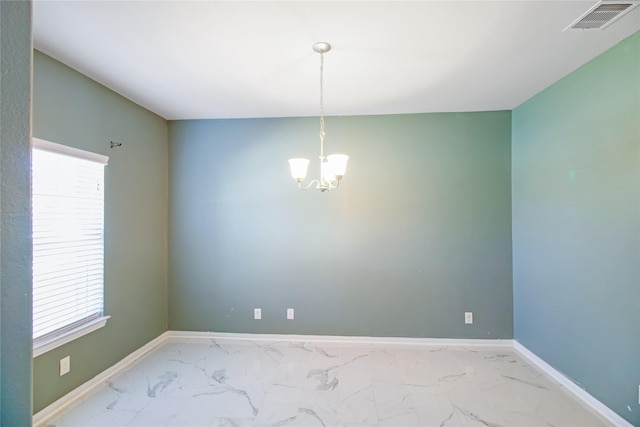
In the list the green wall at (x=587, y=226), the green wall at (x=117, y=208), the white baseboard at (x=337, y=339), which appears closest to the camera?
the green wall at (x=587, y=226)

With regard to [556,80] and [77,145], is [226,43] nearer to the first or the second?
[77,145]

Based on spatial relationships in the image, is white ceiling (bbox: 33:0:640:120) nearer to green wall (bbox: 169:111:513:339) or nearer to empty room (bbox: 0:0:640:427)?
empty room (bbox: 0:0:640:427)

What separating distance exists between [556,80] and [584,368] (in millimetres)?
2328

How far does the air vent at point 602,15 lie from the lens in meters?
1.60

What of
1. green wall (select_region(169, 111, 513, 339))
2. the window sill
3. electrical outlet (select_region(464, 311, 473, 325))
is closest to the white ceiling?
green wall (select_region(169, 111, 513, 339))

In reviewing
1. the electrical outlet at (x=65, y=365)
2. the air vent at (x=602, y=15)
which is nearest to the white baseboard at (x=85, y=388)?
the electrical outlet at (x=65, y=365)

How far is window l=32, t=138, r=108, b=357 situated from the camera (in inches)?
81.8

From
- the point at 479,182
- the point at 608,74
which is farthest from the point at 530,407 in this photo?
→ the point at 608,74

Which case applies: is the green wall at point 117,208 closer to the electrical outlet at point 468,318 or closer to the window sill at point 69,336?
the window sill at point 69,336

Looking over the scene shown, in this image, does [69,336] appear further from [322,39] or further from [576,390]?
[576,390]

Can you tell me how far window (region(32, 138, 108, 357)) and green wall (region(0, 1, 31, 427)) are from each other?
1.89 metres

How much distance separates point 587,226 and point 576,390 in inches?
51.3

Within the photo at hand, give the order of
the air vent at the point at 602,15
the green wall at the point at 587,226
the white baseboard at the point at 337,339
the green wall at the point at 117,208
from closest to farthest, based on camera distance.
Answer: the air vent at the point at 602,15 → the green wall at the point at 587,226 → the green wall at the point at 117,208 → the white baseboard at the point at 337,339

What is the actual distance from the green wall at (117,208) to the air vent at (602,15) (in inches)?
135
